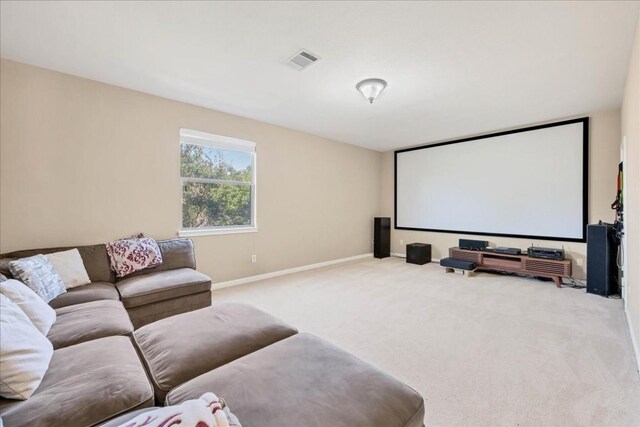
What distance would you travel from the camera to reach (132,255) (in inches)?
113

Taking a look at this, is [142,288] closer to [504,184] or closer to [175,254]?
[175,254]

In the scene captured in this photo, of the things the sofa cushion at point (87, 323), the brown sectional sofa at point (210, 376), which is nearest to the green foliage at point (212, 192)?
the sofa cushion at point (87, 323)

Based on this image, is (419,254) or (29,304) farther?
(419,254)

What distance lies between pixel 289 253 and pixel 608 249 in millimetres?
4330

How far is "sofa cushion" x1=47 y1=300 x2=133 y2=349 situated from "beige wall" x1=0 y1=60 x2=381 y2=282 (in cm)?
137

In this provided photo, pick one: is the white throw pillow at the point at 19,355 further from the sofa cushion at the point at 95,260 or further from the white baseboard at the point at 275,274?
the white baseboard at the point at 275,274

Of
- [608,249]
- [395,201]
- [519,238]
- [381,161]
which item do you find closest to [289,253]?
[395,201]

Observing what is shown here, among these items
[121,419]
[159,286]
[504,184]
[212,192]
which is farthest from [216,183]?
[504,184]

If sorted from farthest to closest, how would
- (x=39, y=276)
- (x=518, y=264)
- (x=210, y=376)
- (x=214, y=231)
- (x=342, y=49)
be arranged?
(x=518, y=264)
(x=214, y=231)
(x=342, y=49)
(x=39, y=276)
(x=210, y=376)

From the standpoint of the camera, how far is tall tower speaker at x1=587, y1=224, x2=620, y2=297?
3.45m

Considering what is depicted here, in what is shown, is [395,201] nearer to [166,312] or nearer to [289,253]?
[289,253]

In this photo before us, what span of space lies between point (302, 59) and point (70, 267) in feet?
9.13

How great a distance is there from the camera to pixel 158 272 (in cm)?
296

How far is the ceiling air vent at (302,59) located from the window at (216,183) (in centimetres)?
180
